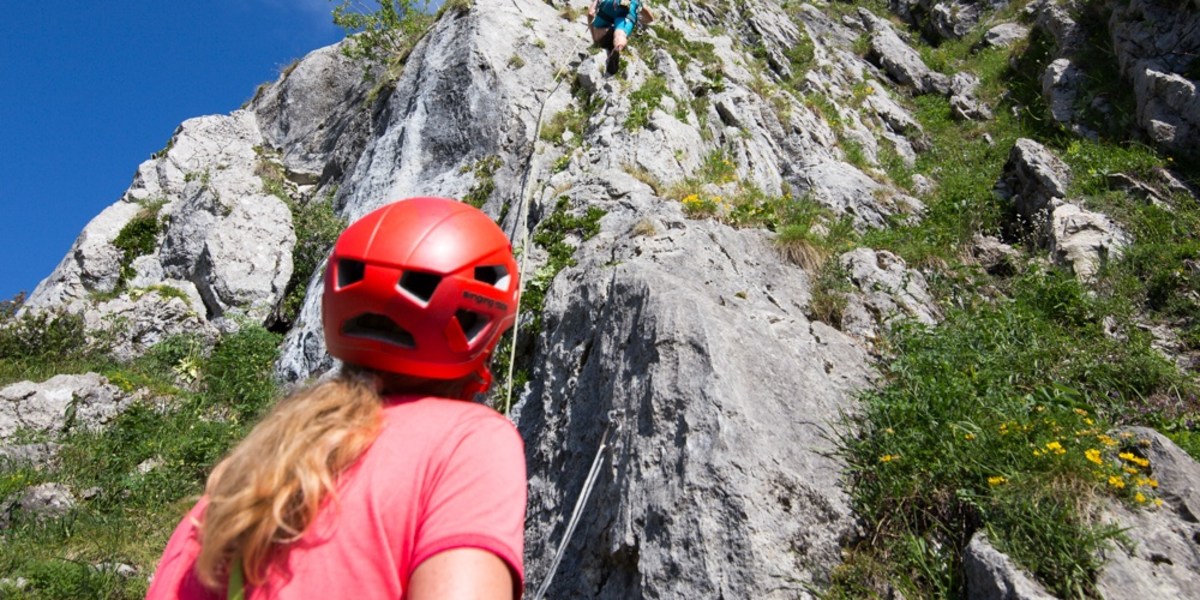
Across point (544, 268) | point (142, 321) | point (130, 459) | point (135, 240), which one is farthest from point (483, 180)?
point (135, 240)

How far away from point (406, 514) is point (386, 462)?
117 millimetres

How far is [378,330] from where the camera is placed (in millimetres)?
1768

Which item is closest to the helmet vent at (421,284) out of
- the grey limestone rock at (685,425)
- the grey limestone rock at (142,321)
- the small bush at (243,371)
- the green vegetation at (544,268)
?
Answer: the grey limestone rock at (685,425)

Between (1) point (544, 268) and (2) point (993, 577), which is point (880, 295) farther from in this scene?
(2) point (993, 577)

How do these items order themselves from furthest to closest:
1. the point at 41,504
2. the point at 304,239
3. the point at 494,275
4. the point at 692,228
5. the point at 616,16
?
1. the point at 304,239
2. the point at 616,16
3. the point at 41,504
4. the point at 692,228
5. the point at 494,275

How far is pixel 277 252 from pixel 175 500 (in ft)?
16.4

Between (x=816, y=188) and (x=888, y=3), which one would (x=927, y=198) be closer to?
(x=816, y=188)

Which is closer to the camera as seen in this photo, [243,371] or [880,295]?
[880,295]

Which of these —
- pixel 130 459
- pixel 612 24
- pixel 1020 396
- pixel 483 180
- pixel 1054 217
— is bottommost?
pixel 130 459

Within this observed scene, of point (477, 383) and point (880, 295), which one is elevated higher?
point (477, 383)

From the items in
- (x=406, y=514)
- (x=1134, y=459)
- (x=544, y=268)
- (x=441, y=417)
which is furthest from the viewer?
(x=544, y=268)

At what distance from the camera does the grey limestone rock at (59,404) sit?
26.9 feet

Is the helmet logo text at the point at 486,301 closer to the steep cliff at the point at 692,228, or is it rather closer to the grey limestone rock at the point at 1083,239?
the steep cliff at the point at 692,228

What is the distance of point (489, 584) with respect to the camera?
4.36ft
